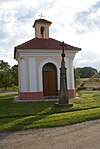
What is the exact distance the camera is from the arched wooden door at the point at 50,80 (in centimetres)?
2327

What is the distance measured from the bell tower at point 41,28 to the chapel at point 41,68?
120cm

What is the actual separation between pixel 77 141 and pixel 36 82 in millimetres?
14300

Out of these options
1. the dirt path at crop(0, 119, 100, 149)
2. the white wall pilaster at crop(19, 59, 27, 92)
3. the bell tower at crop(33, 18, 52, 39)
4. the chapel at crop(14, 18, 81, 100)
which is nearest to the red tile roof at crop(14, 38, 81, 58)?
the chapel at crop(14, 18, 81, 100)

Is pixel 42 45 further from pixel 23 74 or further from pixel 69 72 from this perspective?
pixel 69 72

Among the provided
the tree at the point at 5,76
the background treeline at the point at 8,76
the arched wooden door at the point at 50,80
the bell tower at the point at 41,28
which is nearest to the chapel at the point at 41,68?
the arched wooden door at the point at 50,80

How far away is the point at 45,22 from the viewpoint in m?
25.4

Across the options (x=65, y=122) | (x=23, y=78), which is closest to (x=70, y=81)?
(x=23, y=78)

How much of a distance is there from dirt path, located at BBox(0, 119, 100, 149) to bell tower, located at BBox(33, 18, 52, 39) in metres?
15.1

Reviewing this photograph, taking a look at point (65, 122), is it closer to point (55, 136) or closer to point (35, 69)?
point (55, 136)

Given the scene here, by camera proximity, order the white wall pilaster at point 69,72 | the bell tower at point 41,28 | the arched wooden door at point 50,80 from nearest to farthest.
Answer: the arched wooden door at point 50,80 < the white wall pilaster at point 69,72 < the bell tower at point 41,28

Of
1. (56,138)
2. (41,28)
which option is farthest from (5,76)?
(56,138)

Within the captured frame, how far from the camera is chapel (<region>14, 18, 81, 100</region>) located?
22.5 meters

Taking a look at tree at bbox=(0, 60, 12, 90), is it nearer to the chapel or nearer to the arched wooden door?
the chapel

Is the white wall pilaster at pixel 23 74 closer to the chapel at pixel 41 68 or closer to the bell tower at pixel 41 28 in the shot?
the chapel at pixel 41 68
